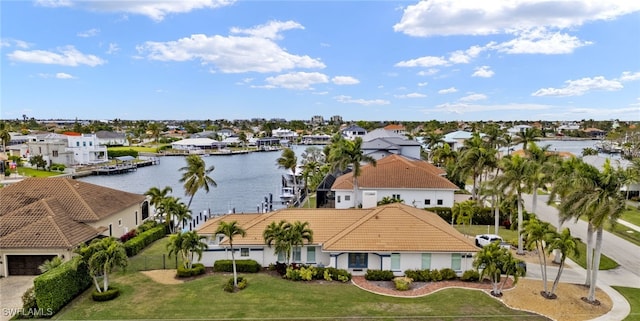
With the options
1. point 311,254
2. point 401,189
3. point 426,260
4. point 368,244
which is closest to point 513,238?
point 401,189

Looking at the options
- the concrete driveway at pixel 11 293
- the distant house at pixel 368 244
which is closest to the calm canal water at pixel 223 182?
the distant house at pixel 368 244

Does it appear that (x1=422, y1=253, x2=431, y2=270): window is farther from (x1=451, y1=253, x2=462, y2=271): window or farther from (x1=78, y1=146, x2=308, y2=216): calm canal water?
(x1=78, y1=146, x2=308, y2=216): calm canal water

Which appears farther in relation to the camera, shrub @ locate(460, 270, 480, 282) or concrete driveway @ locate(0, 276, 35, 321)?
shrub @ locate(460, 270, 480, 282)

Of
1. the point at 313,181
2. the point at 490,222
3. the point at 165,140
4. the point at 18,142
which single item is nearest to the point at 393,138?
the point at 313,181

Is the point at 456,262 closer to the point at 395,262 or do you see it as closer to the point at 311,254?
the point at 395,262

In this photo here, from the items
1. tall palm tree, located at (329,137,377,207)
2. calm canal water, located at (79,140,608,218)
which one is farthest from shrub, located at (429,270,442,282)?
calm canal water, located at (79,140,608,218)

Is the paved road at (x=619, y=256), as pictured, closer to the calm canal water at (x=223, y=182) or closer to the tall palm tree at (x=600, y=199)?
the tall palm tree at (x=600, y=199)
